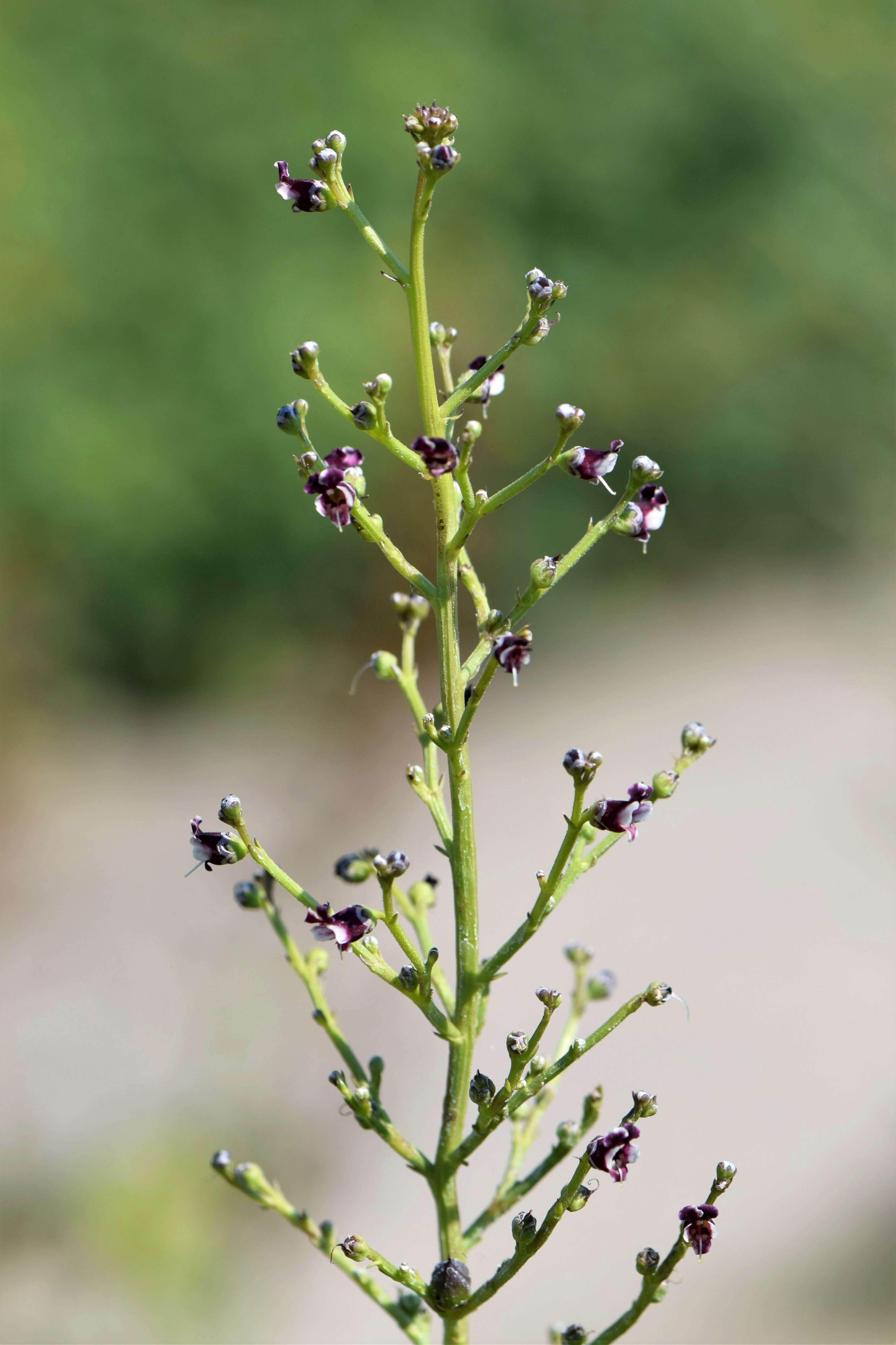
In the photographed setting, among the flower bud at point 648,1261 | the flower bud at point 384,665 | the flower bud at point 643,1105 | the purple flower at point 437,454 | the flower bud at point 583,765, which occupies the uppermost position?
the flower bud at point 384,665

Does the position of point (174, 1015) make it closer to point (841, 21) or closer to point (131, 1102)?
point (131, 1102)

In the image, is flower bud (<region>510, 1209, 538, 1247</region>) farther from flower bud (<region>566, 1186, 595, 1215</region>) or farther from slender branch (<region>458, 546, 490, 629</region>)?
slender branch (<region>458, 546, 490, 629</region>)

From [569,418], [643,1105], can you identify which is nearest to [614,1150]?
[643,1105]

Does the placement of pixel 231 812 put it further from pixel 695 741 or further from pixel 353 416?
pixel 695 741

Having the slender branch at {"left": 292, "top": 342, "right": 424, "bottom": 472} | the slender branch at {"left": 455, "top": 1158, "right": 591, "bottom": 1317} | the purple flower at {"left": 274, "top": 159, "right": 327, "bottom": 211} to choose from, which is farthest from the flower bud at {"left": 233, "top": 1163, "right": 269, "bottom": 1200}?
the purple flower at {"left": 274, "top": 159, "right": 327, "bottom": 211}

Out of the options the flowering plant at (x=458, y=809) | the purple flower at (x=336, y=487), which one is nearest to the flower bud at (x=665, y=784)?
the flowering plant at (x=458, y=809)

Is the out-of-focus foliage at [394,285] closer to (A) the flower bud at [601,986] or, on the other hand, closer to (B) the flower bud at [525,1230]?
(A) the flower bud at [601,986]

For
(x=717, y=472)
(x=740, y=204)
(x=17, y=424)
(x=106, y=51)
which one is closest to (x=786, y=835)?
(x=717, y=472)
